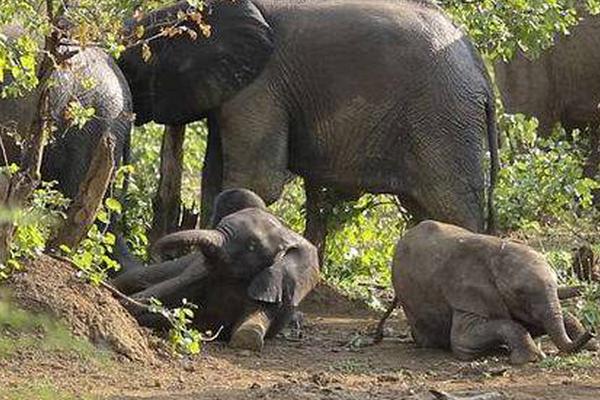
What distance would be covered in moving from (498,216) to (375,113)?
1.17m

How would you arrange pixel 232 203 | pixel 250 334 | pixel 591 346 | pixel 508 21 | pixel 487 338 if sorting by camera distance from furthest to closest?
pixel 508 21 → pixel 232 203 → pixel 250 334 → pixel 487 338 → pixel 591 346

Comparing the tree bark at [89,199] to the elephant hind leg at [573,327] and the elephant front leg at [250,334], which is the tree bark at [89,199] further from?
the elephant hind leg at [573,327]

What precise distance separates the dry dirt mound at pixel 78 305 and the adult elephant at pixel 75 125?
58.9 inches

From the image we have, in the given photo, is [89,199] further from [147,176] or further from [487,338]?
[147,176]

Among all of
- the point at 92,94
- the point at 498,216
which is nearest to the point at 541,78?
the point at 498,216

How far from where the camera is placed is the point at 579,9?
15.1 meters

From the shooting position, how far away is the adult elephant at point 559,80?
1563 cm

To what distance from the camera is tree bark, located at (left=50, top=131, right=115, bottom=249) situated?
7168mm

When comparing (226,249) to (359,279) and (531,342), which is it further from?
(359,279)

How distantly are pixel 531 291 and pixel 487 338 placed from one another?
0.30 metres

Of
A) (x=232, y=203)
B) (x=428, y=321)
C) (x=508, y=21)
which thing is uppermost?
(x=508, y=21)

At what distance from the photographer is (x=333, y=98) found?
10453 millimetres

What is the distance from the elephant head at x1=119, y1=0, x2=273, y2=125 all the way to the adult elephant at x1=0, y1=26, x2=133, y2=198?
87 cm

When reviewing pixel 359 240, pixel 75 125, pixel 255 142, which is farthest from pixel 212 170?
pixel 75 125
